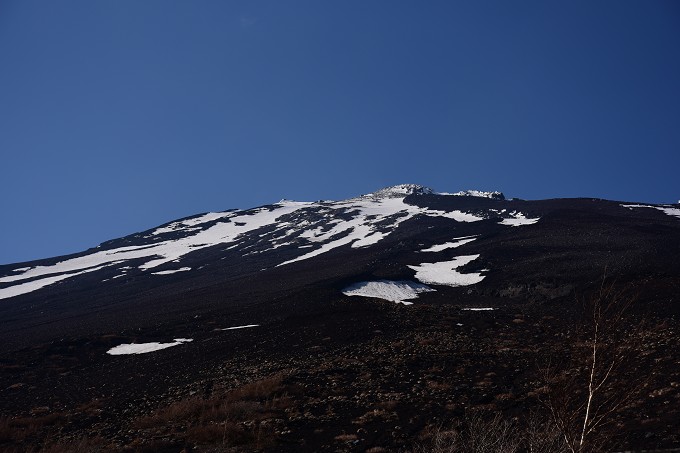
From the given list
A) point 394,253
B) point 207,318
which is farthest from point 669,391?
point 394,253

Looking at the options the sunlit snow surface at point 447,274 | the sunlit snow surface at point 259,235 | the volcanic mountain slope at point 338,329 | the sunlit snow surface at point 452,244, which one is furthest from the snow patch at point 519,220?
the sunlit snow surface at point 447,274

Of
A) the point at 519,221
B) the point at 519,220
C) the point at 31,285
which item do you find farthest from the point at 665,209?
the point at 31,285

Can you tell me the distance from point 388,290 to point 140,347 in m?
23.4

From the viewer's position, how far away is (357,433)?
1853cm

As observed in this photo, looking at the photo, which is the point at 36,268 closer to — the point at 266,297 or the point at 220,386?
the point at 266,297

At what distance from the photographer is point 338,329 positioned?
120ft

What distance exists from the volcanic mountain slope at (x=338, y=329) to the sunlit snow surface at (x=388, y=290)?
30 cm

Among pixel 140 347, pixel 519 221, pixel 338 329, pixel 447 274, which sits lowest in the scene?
pixel 338 329

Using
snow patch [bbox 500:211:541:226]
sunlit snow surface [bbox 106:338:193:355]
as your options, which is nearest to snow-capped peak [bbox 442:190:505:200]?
snow patch [bbox 500:211:541:226]

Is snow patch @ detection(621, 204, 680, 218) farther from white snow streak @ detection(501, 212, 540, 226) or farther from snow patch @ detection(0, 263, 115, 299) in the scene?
snow patch @ detection(0, 263, 115, 299)

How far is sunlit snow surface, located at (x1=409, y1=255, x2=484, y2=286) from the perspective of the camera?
175 ft

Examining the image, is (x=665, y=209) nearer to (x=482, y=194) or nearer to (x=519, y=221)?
(x=519, y=221)

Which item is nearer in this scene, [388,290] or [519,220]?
[388,290]

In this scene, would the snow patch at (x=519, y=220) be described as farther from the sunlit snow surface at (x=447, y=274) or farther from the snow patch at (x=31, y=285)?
the snow patch at (x=31, y=285)
